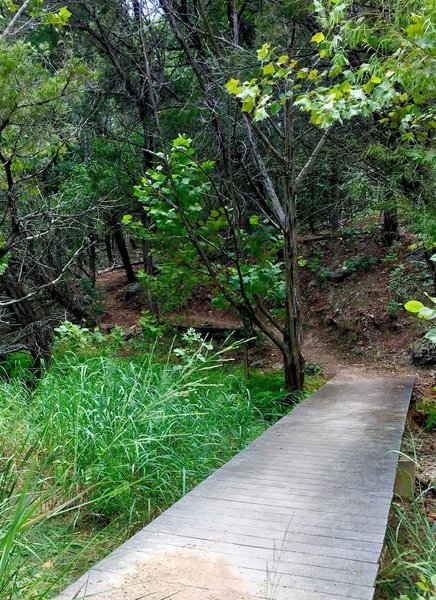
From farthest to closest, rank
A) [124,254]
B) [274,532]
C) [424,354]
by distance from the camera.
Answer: [124,254], [424,354], [274,532]

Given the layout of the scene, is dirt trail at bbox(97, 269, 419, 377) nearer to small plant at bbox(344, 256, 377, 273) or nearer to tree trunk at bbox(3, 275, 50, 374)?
small plant at bbox(344, 256, 377, 273)

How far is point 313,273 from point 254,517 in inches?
354

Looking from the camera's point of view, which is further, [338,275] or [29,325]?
[338,275]

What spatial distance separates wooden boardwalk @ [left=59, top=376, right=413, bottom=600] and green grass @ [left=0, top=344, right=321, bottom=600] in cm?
34

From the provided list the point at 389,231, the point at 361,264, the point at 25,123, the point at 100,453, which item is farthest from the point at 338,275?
the point at 100,453

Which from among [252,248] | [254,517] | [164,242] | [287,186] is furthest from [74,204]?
[254,517]

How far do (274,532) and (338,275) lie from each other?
28.4ft

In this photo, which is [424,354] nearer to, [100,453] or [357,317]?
[357,317]

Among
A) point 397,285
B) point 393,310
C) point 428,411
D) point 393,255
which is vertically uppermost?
point 393,255

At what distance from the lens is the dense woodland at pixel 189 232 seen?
3.47m

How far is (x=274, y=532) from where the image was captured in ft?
8.82

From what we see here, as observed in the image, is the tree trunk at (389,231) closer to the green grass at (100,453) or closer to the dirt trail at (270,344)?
the dirt trail at (270,344)

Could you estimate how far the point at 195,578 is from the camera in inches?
88.5

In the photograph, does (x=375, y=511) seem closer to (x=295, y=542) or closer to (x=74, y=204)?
(x=295, y=542)
